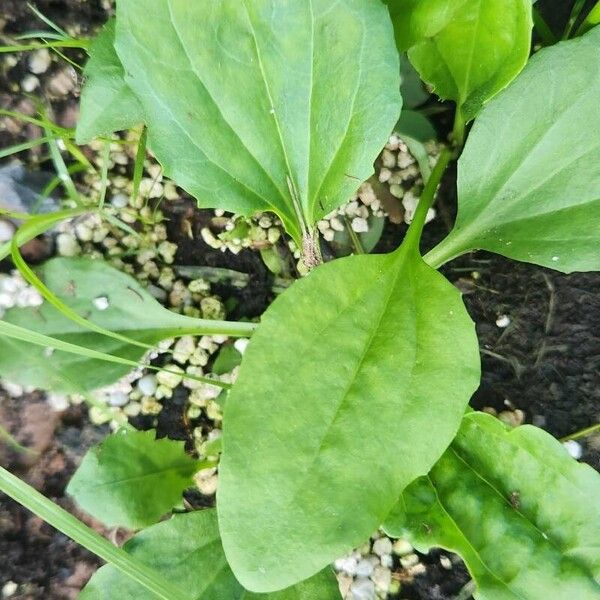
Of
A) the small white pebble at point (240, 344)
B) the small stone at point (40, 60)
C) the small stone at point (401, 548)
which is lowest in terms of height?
the small stone at point (401, 548)

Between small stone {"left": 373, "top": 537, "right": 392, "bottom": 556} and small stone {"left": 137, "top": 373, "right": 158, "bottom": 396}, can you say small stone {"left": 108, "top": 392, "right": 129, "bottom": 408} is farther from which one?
small stone {"left": 373, "top": 537, "right": 392, "bottom": 556}

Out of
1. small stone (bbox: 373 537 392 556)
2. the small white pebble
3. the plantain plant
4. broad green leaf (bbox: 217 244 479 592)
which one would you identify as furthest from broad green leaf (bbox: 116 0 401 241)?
small stone (bbox: 373 537 392 556)

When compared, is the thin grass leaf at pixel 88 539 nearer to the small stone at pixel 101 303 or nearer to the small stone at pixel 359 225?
the small stone at pixel 101 303

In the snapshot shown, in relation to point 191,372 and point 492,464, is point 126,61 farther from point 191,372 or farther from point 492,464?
point 492,464

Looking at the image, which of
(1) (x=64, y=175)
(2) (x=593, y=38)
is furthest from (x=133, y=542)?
(2) (x=593, y=38)

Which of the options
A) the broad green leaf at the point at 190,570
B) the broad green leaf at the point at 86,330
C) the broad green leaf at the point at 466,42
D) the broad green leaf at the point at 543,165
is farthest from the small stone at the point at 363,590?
the broad green leaf at the point at 466,42

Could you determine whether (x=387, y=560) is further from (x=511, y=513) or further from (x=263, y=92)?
(x=263, y=92)

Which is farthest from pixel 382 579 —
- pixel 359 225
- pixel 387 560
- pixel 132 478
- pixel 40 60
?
pixel 40 60

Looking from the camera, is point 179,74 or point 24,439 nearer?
point 179,74
